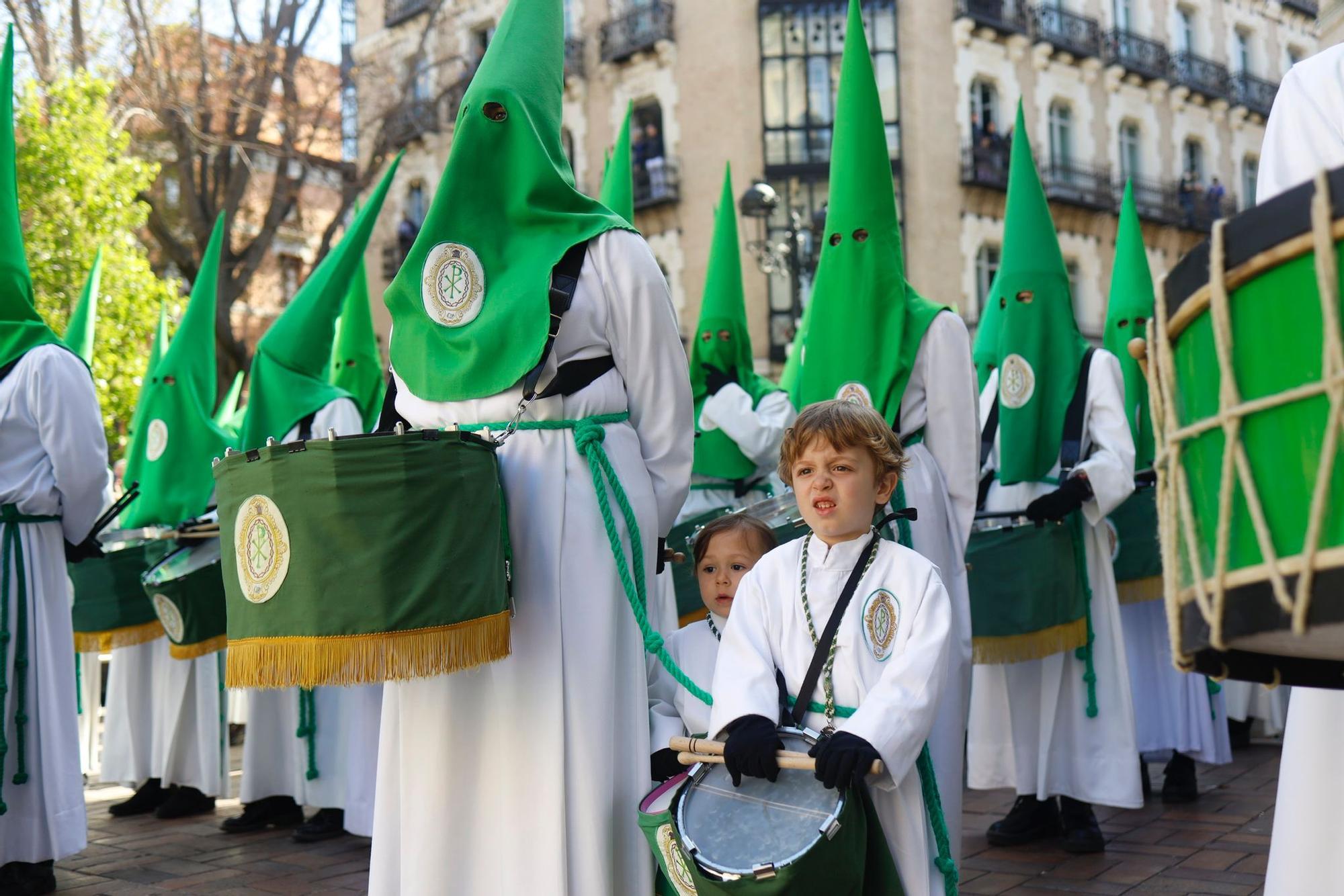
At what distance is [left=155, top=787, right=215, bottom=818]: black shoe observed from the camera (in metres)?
6.87

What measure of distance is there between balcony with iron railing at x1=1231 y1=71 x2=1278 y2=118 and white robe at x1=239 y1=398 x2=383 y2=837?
32.6m

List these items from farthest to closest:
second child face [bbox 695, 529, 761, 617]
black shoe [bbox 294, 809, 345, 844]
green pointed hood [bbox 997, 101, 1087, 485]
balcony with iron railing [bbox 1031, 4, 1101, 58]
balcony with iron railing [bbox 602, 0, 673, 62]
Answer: balcony with iron railing [bbox 1031, 4, 1101, 58] → balcony with iron railing [bbox 602, 0, 673, 62] → black shoe [bbox 294, 809, 345, 844] → green pointed hood [bbox 997, 101, 1087, 485] → second child face [bbox 695, 529, 761, 617]

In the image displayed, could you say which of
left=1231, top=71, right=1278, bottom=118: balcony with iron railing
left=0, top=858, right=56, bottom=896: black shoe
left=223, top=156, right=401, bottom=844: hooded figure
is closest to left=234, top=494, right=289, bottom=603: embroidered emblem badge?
left=0, top=858, right=56, bottom=896: black shoe

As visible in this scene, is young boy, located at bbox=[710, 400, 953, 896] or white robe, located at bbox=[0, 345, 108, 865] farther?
white robe, located at bbox=[0, 345, 108, 865]

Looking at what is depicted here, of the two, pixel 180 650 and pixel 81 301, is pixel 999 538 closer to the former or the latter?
pixel 180 650

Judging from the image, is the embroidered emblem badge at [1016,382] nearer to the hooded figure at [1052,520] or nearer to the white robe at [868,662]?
the hooded figure at [1052,520]

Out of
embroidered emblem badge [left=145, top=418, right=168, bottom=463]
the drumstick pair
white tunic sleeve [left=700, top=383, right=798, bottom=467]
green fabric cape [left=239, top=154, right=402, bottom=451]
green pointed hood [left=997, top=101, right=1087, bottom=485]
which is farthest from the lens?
white tunic sleeve [left=700, top=383, right=798, bottom=467]

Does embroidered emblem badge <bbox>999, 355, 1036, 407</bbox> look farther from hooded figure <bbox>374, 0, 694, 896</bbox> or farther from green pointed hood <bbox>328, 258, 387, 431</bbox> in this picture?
green pointed hood <bbox>328, 258, 387, 431</bbox>

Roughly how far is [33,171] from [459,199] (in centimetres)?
1214

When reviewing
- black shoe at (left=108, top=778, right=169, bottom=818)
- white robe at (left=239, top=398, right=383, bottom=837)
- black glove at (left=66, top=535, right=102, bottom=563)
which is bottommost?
black shoe at (left=108, top=778, right=169, bottom=818)

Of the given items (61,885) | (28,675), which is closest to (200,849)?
(61,885)

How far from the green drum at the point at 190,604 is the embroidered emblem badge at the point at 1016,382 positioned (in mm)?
3434

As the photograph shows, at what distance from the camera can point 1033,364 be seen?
19.2 ft

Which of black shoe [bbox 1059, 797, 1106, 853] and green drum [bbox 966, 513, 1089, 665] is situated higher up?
green drum [bbox 966, 513, 1089, 665]
